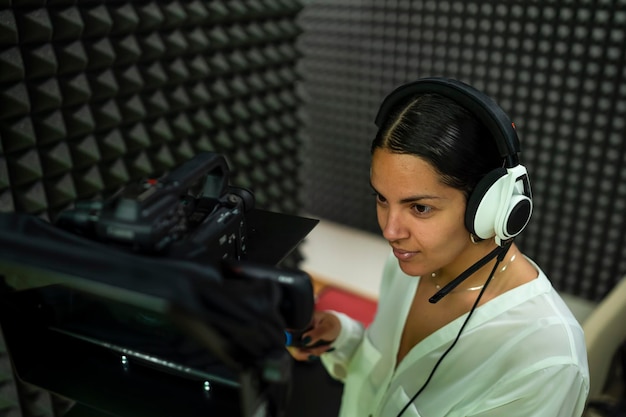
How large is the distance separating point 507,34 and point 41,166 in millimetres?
1841

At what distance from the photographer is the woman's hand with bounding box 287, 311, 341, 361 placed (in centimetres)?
119

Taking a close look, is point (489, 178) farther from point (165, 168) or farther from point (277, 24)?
point (277, 24)

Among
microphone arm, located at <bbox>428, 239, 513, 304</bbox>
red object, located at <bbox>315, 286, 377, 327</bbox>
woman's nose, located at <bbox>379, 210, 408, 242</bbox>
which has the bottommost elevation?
red object, located at <bbox>315, 286, 377, 327</bbox>

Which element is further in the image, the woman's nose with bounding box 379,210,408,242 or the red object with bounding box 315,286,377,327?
the red object with bounding box 315,286,377,327

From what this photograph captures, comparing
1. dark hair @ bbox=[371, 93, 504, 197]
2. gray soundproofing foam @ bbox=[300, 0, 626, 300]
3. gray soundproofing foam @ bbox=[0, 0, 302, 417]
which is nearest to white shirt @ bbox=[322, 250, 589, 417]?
dark hair @ bbox=[371, 93, 504, 197]

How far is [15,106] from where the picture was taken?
4.25 feet

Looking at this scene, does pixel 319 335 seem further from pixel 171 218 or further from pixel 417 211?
pixel 171 218

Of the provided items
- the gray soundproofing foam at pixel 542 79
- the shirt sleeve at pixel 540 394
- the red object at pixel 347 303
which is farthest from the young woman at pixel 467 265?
the gray soundproofing foam at pixel 542 79

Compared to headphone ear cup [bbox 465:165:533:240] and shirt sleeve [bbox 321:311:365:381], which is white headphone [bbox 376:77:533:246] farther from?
shirt sleeve [bbox 321:311:365:381]

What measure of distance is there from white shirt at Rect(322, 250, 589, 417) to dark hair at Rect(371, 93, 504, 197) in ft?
0.84

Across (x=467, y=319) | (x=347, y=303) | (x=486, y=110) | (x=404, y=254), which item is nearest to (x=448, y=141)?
(x=486, y=110)

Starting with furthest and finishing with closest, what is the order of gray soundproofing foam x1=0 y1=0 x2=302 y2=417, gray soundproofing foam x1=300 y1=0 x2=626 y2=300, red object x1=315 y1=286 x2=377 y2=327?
red object x1=315 y1=286 x2=377 y2=327 → gray soundproofing foam x1=300 y1=0 x2=626 y2=300 → gray soundproofing foam x1=0 y1=0 x2=302 y2=417

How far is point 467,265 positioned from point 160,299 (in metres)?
0.70

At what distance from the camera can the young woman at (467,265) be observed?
2.95 ft
